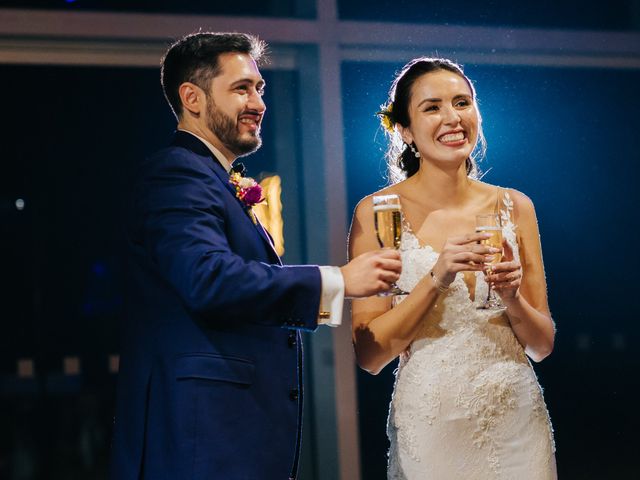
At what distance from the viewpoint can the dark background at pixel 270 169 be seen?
4293mm

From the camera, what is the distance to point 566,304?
4789mm

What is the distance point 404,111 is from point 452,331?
2.37 feet

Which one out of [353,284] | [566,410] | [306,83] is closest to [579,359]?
[566,410]

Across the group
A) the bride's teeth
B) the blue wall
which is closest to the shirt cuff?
the bride's teeth

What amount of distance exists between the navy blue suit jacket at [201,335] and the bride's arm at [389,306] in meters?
0.46

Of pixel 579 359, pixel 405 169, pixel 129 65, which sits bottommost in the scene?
pixel 579 359

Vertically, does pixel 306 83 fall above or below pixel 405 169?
above

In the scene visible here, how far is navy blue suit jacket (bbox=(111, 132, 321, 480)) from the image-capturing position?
177 cm

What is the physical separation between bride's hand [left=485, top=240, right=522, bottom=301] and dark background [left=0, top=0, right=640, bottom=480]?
2240 millimetres

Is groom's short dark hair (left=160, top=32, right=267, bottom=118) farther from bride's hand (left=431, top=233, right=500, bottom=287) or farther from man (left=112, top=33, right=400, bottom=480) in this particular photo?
bride's hand (left=431, top=233, right=500, bottom=287)

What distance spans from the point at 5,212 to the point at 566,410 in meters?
3.39

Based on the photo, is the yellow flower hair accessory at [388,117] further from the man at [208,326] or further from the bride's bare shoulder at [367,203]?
the man at [208,326]

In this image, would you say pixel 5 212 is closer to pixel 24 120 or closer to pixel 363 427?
pixel 24 120

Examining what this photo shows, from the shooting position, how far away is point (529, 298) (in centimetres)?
250
